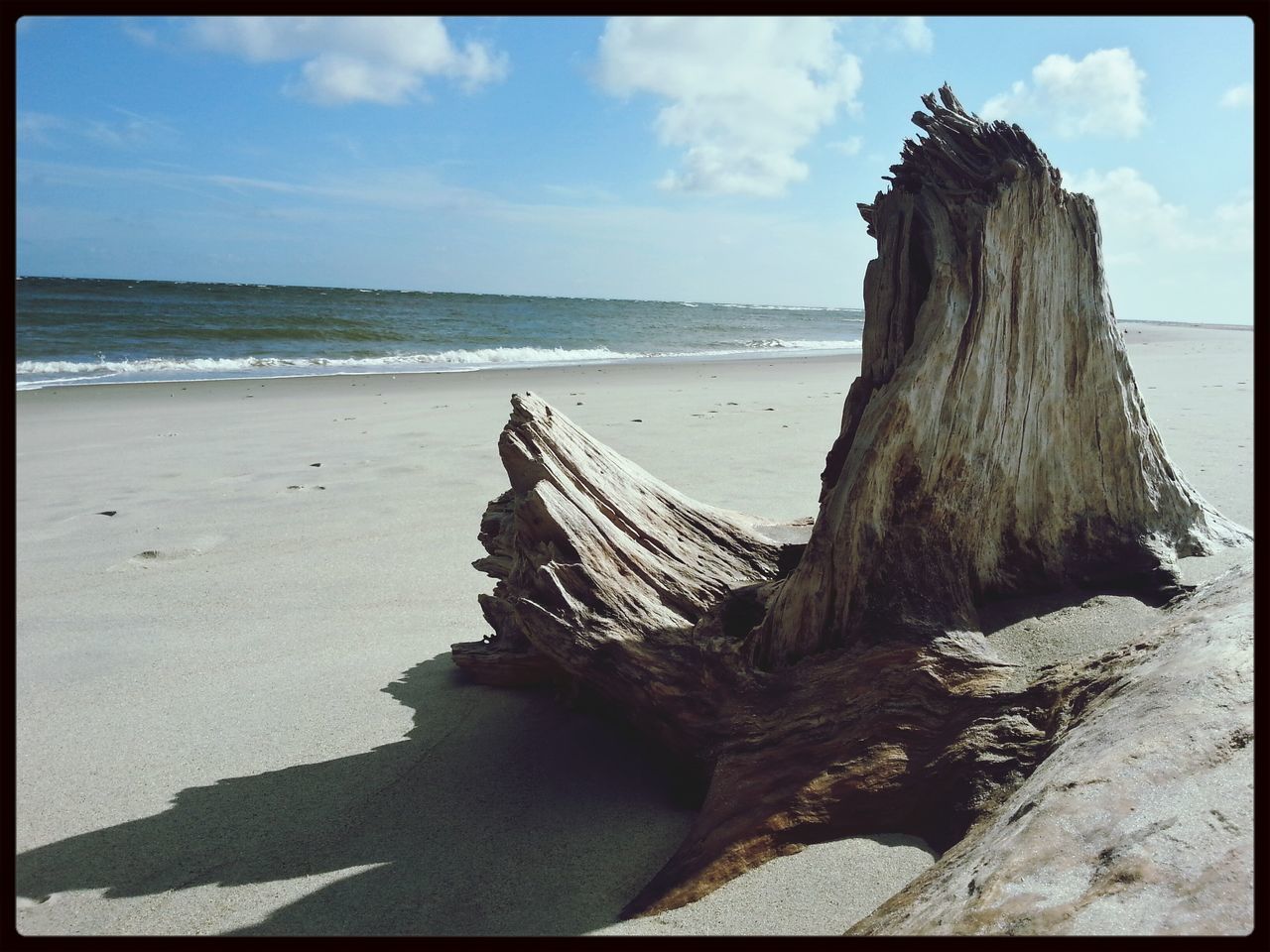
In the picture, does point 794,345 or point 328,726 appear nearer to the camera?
point 328,726

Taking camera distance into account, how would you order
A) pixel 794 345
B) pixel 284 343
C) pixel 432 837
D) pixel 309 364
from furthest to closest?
pixel 794 345 → pixel 284 343 → pixel 309 364 → pixel 432 837

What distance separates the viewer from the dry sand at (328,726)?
2260 mm

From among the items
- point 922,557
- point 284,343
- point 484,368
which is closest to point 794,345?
point 484,368

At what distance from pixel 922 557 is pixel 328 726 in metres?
2.11

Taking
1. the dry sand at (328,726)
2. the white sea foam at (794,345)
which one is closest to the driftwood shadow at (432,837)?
the dry sand at (328,726)

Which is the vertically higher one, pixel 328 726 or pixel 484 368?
pixel 484 368

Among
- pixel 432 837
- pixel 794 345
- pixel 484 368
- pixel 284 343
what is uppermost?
pixel 794 345

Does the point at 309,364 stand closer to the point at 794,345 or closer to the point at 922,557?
the point at 794,345

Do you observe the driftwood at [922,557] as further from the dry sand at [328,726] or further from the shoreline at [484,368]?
the shoreline at [484,368]

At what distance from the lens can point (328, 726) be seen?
3.22m

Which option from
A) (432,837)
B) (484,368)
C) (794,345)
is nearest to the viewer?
(432,837)

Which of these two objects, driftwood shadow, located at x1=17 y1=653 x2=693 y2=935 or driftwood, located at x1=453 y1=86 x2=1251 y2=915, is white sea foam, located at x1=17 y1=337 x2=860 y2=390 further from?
driftwood, located at x1=453 y1=86 x2=1251 y2=915

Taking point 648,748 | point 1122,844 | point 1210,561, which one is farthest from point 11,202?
point 1210,561

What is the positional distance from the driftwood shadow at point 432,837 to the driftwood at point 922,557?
0.18m
